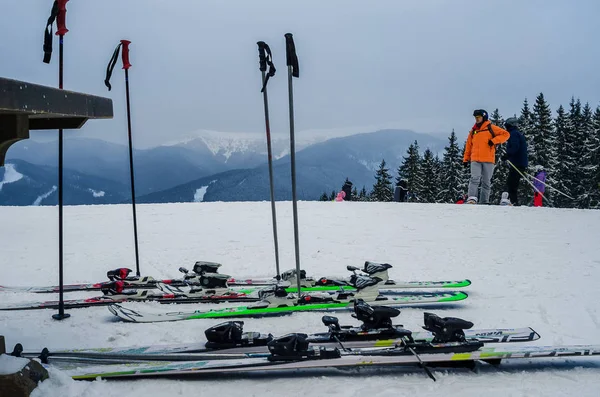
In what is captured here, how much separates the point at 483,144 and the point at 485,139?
182 millimetres

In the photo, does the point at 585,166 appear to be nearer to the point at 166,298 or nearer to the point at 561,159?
the point at 561,159

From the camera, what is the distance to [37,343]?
14.4ft

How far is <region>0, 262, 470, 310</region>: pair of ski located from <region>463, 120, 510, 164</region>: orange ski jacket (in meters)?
7.41

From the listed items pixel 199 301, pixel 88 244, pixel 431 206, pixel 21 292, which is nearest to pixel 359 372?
pixel 199 301

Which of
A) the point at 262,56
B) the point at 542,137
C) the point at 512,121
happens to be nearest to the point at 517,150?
the point at 512,121

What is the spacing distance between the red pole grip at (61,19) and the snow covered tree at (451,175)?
42.7 meters

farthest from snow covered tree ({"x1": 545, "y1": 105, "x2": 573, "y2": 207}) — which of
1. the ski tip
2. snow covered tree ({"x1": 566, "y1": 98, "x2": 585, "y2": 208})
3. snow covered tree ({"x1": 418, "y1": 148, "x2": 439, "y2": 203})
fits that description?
the ski tip

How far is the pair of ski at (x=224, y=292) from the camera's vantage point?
5.56 m

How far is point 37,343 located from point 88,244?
17.6 feet

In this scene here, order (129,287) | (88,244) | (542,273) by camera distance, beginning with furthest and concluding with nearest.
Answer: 1. (88,244)
2. (542,273)
3. (129,287)

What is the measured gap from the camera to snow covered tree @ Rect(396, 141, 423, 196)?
48000 millimetres

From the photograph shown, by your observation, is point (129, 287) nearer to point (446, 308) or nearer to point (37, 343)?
point (37, 343)

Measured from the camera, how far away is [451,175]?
4694 cm

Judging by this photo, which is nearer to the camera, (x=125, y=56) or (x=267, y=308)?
(x=267, y=308)
